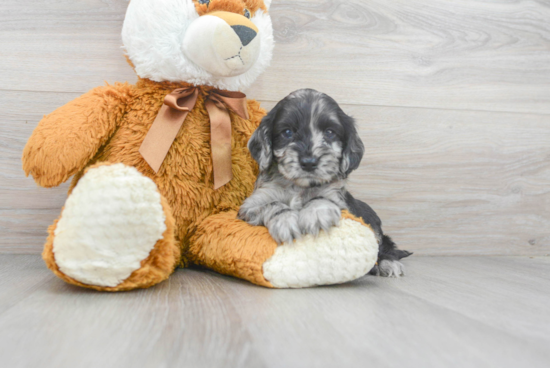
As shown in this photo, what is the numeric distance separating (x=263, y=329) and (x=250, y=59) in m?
0.99

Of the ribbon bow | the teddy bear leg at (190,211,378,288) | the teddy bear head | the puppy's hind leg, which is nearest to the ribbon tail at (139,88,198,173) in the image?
the ribbon bow

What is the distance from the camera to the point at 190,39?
150 centimetres

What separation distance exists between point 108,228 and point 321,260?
2.19ft

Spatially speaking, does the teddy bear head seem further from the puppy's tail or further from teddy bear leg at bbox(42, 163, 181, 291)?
the puppy's tail

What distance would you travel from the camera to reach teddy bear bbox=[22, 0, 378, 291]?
1229 millimetres

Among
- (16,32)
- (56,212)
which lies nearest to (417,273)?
(56,212)

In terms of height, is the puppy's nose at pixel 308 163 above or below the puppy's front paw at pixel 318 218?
above

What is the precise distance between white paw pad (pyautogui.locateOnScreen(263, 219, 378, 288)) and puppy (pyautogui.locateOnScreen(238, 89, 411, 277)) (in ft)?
0.13

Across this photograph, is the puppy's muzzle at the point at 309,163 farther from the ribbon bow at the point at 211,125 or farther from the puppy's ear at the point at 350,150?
the ribbon bow at the point at 211,125

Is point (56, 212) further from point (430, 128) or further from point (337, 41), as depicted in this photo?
point (430, 128)

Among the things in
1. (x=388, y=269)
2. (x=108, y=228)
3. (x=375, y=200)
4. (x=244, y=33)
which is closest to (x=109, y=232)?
(x=108, y=228)

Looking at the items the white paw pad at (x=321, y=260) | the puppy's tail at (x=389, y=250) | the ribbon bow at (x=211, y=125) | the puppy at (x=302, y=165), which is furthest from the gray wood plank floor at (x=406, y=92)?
the white paw pad at (x=321, y=260)

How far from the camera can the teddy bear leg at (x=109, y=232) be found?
1211 mm

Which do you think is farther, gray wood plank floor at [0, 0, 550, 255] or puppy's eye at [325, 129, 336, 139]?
gray wood plank floor at [0, 0, 550, 255]
